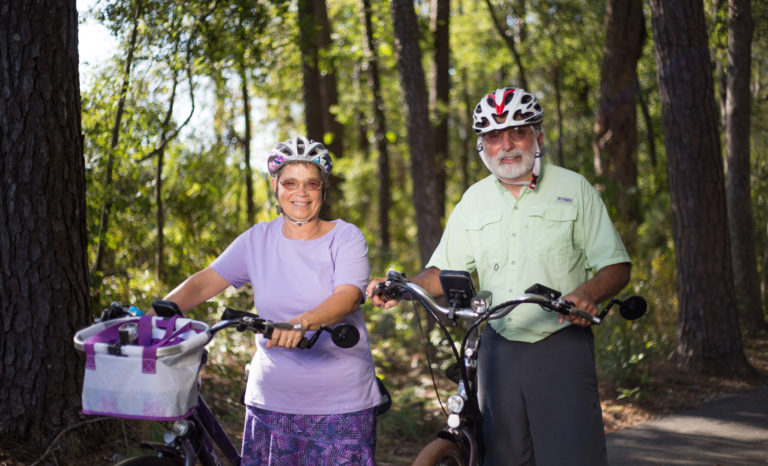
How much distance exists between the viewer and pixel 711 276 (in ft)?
27.7

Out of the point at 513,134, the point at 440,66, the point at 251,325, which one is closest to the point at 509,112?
the point at 513,134

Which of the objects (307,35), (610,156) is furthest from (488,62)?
(307,35)

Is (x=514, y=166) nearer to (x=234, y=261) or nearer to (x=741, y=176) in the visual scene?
(x=234, y=261)

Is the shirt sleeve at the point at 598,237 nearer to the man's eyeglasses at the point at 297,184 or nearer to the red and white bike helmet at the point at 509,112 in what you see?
the red and white bike helmet at the point at 509,112

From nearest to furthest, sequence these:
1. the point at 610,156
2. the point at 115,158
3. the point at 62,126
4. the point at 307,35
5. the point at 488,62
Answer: the point at 62,126
the point at 115,158
the point at 307,35
the point at 610,156
the point at 488,62

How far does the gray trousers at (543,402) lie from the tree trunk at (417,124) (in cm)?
631

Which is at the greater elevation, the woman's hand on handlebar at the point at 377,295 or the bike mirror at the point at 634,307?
the woman's hand on handlebar at the point at 377,295

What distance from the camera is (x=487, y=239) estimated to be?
3709mm

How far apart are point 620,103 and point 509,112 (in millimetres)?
11684

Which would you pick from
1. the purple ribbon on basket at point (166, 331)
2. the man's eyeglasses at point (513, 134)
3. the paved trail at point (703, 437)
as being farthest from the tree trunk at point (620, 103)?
the purple ribbon on basket at point (166, 331)

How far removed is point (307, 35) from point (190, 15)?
3013 mm

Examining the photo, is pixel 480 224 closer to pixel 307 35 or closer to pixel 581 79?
pixel 307 35

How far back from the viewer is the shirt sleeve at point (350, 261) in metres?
3.39

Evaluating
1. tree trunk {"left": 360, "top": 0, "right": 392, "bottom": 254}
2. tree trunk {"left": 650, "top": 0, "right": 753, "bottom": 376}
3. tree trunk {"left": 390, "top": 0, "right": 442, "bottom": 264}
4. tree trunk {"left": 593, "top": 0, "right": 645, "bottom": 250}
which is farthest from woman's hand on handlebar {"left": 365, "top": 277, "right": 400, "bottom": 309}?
→ tree trunk {"left": 360, "top": 0, "right": 392, "bottom": 254}
